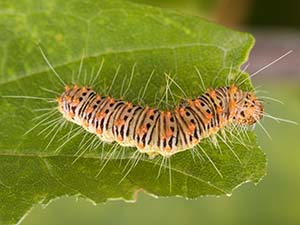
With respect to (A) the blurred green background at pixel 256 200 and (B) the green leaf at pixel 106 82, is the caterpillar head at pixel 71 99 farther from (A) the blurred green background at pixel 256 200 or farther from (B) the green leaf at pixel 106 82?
(A) the blurred green background at pixel 256 200

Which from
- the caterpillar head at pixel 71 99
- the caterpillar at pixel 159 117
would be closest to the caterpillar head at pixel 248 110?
the caterpillar at pixel 159 117

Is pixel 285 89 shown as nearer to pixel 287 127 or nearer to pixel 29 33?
pixel 287 127

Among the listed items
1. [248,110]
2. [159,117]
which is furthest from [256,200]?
[159,117]

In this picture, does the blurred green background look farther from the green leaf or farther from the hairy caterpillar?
the green leaf

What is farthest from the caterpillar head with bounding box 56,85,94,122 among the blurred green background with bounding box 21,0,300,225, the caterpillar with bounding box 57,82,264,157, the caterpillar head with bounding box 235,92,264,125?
the blurred green background with bounding box 21,0,300,225

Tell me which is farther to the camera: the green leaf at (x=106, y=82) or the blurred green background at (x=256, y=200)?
the blurred green background at (x=256, y=200)

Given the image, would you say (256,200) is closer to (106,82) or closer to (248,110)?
(248,110)

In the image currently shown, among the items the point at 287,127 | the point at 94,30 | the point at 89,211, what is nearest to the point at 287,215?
the point at 287,127
